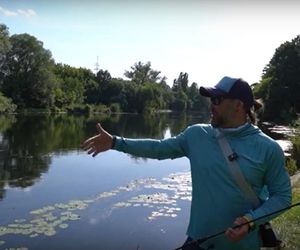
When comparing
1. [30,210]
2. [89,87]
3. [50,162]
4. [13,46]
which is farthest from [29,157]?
[89,87]

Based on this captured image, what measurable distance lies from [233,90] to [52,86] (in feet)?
254

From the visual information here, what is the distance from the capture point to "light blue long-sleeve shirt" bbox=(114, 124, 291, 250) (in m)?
2.97

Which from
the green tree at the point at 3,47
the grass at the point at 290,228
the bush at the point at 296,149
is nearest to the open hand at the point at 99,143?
the grass at the point at 290,228

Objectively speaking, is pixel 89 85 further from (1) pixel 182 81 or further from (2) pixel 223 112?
(2) pixel 223 112

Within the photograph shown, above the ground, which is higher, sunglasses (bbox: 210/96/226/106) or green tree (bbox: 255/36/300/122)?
green tree (bbox: 255/36/300/122)

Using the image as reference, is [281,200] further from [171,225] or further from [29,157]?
[29,157]

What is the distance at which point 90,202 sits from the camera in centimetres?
1372

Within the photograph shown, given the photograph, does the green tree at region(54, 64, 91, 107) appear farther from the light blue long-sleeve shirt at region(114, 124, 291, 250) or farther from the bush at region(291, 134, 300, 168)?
the light blue long-sleeve shirt at region(114, 124, 291, 250)

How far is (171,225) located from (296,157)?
7643 mm

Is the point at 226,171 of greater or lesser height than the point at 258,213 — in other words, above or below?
above

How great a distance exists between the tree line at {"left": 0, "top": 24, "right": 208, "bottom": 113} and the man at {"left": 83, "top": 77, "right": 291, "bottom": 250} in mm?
54472

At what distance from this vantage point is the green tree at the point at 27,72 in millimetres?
74062

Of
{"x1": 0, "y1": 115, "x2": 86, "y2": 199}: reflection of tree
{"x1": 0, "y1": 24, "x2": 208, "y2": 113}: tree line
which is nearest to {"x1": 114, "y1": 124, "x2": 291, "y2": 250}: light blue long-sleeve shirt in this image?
{"x1": 0, "y1": 115, "x2": 86, "y2": 199}: reflection of tree

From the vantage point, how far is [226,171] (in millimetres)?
2998
